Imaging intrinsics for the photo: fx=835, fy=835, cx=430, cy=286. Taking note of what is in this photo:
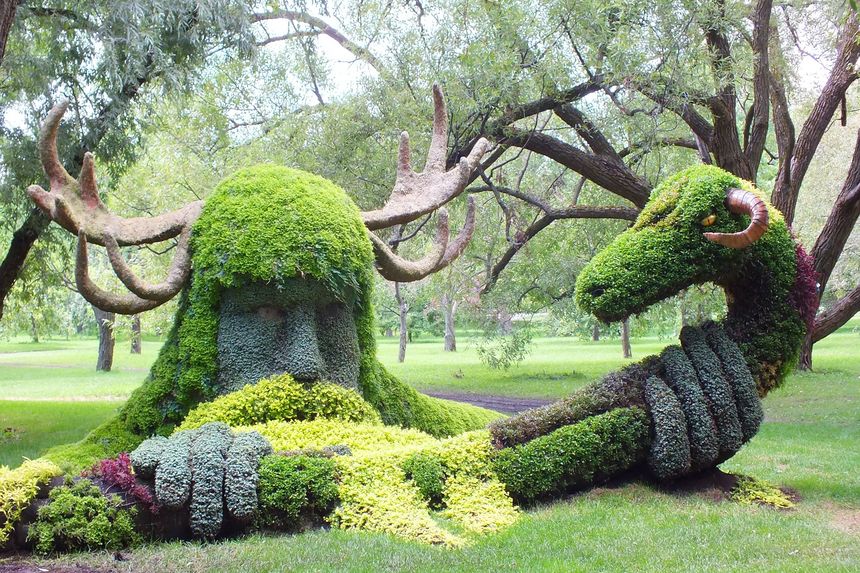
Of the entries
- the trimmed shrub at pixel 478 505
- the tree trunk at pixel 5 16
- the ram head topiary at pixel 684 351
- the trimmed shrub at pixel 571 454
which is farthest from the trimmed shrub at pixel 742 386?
the tree trunk at pixel 5 16

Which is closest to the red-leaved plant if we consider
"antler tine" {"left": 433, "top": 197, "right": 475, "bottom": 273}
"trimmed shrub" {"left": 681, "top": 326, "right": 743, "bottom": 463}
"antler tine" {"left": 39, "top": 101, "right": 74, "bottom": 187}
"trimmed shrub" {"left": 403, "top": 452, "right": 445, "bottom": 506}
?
"trimmed shrub" {"left": 403, "top": 452, "right": 445, "bottom": 506}

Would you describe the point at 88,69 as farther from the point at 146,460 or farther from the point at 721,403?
the point at 721,403

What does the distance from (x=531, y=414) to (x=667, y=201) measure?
210 cm

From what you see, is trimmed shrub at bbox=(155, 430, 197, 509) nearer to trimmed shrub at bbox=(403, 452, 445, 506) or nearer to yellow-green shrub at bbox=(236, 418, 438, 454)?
yellow-green shrub at bbox=(236, 418, 438, 454)

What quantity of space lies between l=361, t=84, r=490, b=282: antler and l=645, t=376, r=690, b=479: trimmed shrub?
2666 millimetres

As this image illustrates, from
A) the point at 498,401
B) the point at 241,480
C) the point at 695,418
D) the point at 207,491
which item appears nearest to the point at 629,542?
the point at 695,418

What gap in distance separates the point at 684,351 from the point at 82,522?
182 inches

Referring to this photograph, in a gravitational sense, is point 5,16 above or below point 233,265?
above

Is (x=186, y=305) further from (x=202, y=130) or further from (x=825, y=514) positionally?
(x=202, y=130)

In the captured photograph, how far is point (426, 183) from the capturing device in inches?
339

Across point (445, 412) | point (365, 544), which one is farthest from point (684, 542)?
point (445, 412)

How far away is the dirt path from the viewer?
15.6 meters

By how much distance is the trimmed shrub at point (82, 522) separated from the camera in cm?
512

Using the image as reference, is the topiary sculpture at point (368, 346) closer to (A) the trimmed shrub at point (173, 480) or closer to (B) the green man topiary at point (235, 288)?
(B) the green man topiary at point (235, 288)
